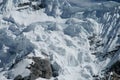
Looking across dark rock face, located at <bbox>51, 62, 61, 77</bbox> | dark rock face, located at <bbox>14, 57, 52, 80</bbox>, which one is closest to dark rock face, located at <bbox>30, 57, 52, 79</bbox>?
dark rock face, located at <bbox>14, 57, 52, 80</bbox>

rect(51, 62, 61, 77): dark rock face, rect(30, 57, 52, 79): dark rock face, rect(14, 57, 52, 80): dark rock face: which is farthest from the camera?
rect(51, 62, 61, 77): dark rock face

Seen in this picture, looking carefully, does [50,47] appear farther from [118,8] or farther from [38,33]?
[118,8]

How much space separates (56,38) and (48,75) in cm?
1623

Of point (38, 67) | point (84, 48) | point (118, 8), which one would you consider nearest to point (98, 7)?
point (118, 8)

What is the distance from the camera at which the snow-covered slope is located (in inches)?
6742

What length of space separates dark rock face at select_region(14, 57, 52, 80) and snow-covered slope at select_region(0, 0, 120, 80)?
1355 millimetres

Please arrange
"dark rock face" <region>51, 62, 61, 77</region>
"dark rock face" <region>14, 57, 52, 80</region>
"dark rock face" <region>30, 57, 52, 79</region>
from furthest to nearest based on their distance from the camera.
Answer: "dark rock face" <region>51, 62, 61, 77</region>, "dark rock face" <region>30, 57, 52, 79</region>, "dark rock face" <region>14, 57, 52, 80</region>

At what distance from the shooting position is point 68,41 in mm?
182875

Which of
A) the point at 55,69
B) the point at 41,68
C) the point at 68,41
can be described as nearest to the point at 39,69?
the point at 41,68

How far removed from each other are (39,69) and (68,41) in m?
16.3

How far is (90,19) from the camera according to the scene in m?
188

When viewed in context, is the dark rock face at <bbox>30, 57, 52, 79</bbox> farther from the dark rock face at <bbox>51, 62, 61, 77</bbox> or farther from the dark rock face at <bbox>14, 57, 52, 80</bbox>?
the dark rock face at <bbox>51, 62, 61, 77</bbox>

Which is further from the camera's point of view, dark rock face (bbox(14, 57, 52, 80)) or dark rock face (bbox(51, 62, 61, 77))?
dark rock face (bbox(51, 62, 61, 77))

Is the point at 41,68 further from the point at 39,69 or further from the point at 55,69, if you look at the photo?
the point at 55,69
